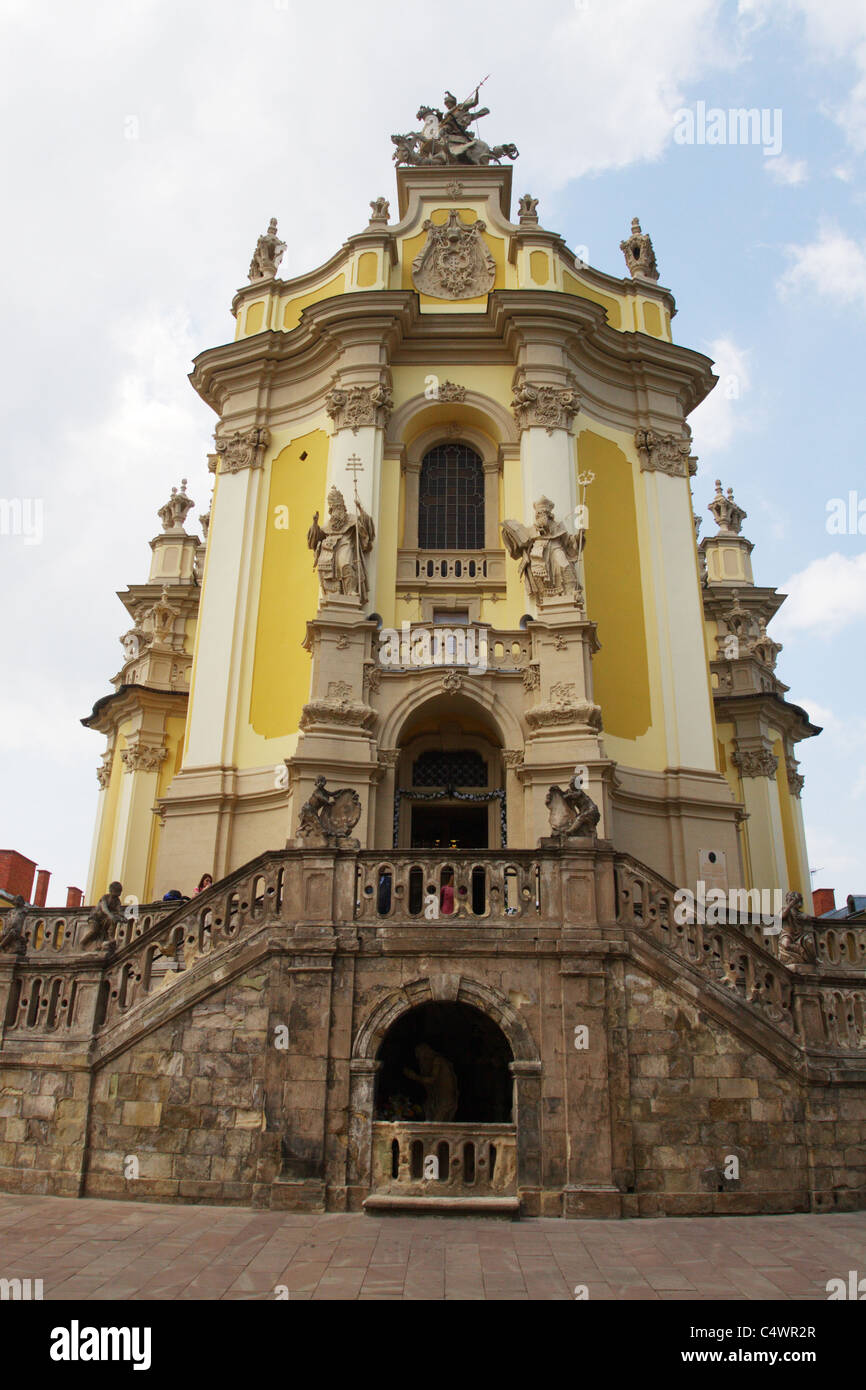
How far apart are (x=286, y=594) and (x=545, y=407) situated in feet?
23.9

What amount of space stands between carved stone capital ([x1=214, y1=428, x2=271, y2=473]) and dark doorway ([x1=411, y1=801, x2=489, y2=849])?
31.6 ft

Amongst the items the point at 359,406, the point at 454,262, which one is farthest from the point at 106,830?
the point at 454,262

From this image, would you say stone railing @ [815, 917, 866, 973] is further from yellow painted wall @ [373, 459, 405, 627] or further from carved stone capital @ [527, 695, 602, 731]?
yellow painted wall @ [373, 459, 405, 627]

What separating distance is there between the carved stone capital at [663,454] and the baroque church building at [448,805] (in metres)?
0.11

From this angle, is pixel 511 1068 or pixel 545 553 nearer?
pixel 511 1068

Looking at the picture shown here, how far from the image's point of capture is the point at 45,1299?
762 centimetres

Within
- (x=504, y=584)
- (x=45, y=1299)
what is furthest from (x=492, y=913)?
(x=504, y=584)

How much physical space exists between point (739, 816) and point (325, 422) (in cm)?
1309

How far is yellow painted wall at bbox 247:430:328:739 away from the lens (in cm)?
2141

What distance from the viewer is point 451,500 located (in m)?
23.1

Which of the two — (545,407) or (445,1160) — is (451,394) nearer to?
(545,407)

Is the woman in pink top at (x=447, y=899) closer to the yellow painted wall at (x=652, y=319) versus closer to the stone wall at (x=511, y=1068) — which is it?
the stone wall at (x=511, y=1068)

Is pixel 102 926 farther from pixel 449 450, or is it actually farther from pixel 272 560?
pixel 449 450

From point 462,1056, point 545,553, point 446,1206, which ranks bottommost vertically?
point 446,1206
